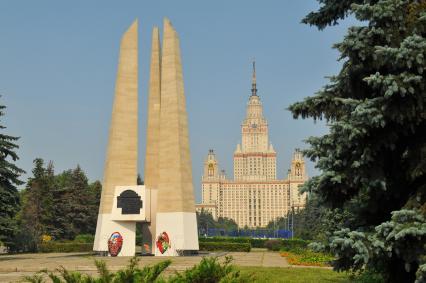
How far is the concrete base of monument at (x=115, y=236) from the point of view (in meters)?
29.6

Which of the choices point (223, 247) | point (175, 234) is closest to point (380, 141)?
point (175, 234)

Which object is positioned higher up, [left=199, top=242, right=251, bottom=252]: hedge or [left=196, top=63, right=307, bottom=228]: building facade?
[left=196, top=63, right=307, bottom=228]: building facade

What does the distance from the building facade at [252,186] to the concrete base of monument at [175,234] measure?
123 meters

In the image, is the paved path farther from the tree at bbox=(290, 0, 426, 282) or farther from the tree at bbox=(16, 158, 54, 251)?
the tree at bbox=(16, 158, 54, 251)

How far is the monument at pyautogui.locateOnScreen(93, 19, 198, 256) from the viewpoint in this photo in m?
29.4

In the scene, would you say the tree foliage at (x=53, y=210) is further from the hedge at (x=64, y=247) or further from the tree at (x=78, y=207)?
the hedge at (x=64, y=247)

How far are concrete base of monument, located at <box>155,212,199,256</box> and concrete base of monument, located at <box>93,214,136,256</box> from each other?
1.70 m

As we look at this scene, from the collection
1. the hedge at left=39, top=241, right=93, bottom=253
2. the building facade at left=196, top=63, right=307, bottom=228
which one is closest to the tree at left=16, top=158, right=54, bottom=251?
the hedge at left=39, top=241, right=93, bottom=253

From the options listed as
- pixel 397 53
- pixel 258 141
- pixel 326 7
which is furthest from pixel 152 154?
pixel 258 141

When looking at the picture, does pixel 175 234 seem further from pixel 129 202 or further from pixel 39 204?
pixel 39 204

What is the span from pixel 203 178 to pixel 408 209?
153581 mm

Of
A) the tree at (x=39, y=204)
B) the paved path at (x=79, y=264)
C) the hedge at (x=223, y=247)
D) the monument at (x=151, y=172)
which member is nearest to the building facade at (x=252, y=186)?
the tree at (x=39, y=204)

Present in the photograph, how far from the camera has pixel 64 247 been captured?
37.7m

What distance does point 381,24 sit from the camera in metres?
6.23
